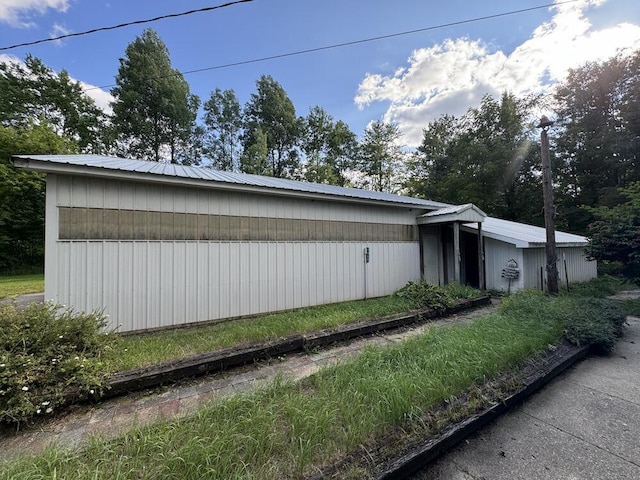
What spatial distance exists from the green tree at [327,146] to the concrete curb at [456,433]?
736 inches

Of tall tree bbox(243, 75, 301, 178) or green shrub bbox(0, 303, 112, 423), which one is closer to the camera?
green shrub bbox(0, 303, 112, 423)

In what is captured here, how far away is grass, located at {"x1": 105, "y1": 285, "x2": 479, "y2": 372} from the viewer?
331 cm

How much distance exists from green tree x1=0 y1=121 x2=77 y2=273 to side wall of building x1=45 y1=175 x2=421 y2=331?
528 inches

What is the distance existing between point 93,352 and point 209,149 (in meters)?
19.2

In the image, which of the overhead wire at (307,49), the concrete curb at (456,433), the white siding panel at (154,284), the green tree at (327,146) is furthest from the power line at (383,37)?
the green tree at (327,146)

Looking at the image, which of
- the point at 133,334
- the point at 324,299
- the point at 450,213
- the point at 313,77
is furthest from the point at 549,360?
the point at 313,77

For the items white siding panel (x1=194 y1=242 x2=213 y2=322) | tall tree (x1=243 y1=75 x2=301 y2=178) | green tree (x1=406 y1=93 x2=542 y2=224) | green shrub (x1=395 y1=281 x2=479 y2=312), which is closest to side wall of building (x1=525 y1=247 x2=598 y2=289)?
green shrub (x1=395 y1=281 x2=479 y2=312)

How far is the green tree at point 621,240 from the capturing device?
19.7 ft

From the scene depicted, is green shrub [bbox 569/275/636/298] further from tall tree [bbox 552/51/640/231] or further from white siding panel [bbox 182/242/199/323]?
white siding panel [bbox 182/242/199/323]

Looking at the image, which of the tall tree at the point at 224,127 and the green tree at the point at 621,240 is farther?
the tall tree at the point at 224,127

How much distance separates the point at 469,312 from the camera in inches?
240

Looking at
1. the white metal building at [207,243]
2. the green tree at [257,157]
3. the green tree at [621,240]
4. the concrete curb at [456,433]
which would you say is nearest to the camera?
the concrete curb at [456,433]

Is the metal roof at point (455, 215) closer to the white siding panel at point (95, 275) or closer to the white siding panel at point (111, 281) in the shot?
the white siding panel at point (111, 281)

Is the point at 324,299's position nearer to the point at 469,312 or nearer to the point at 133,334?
the point at 469,312
